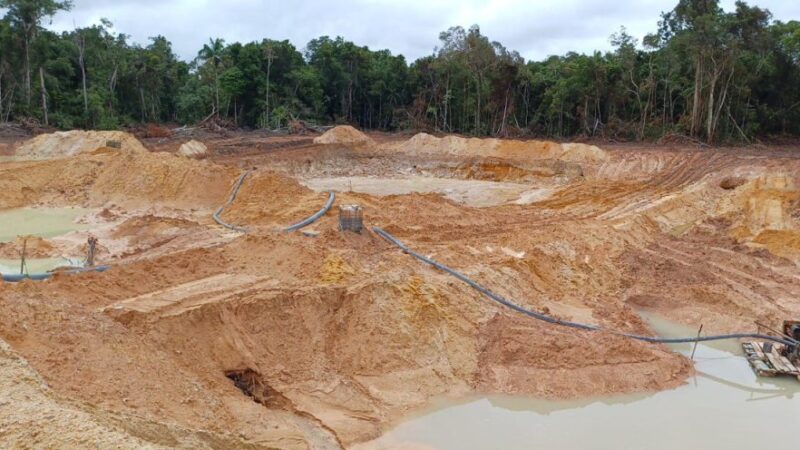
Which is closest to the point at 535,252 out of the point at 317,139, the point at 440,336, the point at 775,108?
the point at 440,336

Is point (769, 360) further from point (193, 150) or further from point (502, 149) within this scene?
point (193, 150)

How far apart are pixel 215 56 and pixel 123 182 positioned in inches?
941

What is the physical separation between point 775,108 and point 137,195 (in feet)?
97.5

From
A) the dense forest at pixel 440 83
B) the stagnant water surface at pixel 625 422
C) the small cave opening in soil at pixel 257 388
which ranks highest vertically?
the dense forest at pixel 440 83

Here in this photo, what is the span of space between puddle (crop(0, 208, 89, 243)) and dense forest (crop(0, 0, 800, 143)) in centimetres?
1632

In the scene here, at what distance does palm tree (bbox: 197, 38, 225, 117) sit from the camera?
40.1 metres

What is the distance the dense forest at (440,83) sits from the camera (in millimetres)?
29953

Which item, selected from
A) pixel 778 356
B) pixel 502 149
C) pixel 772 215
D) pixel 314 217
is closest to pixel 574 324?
pixel 778 356

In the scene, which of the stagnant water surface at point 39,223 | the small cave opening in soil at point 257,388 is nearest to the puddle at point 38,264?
the stagnant water surface at point 39,223

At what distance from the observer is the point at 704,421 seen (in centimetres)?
889

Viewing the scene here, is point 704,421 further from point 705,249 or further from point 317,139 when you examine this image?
point 317,139

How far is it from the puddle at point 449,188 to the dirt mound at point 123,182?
4.60m

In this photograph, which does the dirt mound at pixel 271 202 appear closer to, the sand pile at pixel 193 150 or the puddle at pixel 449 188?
the puddle at pixel 449 188

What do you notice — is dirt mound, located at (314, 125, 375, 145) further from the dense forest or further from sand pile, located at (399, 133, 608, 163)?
the dense forest
